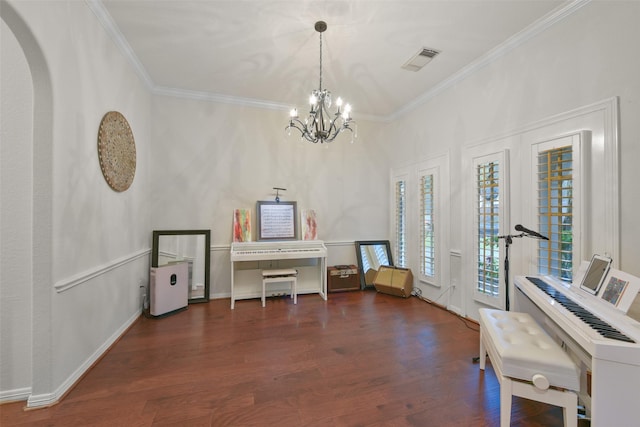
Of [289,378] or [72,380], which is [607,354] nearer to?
[289,378]

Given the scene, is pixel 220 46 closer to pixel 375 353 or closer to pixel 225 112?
pixel 225 112

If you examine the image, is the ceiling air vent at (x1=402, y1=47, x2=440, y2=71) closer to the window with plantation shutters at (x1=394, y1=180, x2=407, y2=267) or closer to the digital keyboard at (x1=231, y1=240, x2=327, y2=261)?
the window with plantation shutters at (x1=394, y1=180, x2=407, y2=267)

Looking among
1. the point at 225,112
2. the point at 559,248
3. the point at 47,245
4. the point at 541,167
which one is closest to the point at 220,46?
the point at 225,112

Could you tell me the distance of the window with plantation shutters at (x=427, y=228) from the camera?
382 centimetres

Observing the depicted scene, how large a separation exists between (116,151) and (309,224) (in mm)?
2663

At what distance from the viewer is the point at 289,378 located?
6.93 ft

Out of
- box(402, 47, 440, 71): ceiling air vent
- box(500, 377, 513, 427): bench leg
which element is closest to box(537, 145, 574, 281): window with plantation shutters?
box(500, 377, 513, 427): bench leg

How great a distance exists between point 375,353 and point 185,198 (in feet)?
10.7

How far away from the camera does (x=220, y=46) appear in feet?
9.23

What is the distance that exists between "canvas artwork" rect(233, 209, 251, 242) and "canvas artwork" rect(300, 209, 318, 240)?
856mm

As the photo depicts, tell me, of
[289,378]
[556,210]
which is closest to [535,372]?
[556,210]

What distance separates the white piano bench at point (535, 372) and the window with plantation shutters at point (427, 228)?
2.11 metres

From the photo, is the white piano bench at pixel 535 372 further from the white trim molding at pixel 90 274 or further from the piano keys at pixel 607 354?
the white trim molding at pixel 90 274

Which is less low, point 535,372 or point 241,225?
point 241,225
